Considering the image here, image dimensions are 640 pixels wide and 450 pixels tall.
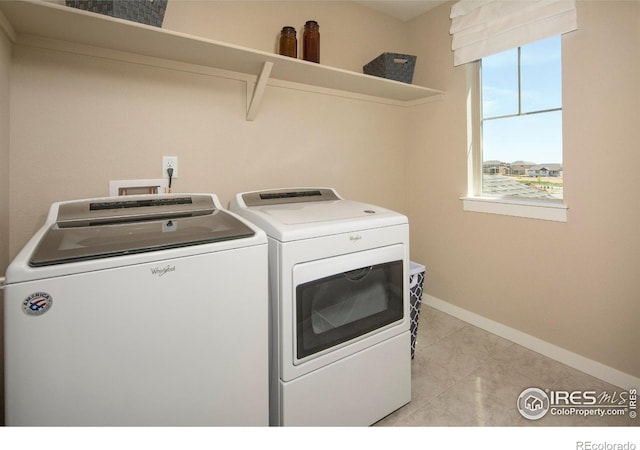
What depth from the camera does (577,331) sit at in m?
1.96

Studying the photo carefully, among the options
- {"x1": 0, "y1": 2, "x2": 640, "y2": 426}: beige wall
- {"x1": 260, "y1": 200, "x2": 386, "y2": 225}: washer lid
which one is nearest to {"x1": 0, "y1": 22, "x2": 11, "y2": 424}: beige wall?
{"x1": 0, "y1": 2, "x2": 640, "y2": 426}: beige wall

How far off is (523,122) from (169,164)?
88.3 inches

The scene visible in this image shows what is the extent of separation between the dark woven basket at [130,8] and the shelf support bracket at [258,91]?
52cm

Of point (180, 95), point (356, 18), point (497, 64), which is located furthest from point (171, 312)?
point (497, 64)

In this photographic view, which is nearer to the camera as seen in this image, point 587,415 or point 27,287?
point 27,287

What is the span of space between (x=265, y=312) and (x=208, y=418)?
39cm

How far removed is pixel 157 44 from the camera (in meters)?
1.54

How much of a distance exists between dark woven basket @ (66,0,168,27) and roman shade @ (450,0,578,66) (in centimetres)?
195

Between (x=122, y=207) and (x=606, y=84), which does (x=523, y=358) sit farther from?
(x=122, y=207)

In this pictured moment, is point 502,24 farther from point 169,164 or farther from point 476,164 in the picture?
point 169,164

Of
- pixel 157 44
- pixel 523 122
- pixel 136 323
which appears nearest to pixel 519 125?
pixel 523 122

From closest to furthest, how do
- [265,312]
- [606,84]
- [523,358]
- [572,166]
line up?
[265,312], [606,84], [572,166], [523,358]

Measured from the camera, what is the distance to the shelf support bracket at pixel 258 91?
5.82ft

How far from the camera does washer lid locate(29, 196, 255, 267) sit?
0.94 metres
